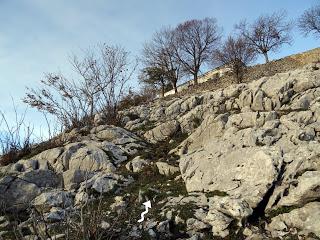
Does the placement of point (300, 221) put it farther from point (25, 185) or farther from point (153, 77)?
point (153, 77)

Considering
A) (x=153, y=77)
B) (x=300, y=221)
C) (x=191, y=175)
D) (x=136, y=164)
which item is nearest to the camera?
(x=300, y=221)

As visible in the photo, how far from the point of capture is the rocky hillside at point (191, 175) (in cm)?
773

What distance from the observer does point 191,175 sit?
10141 millimetres

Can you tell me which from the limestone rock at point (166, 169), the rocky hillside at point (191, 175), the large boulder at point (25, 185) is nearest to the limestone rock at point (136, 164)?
the rocky hillside at point (191, 175)

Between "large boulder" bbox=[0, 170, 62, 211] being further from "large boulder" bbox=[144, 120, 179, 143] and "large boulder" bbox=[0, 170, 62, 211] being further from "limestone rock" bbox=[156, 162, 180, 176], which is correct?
"large boulder" bbox=[144, 120, 179, 143]

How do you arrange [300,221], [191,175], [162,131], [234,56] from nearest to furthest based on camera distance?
[300,221], [191,175], [162,131], [234,56]

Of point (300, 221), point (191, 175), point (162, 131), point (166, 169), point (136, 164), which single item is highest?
point (162, 131)

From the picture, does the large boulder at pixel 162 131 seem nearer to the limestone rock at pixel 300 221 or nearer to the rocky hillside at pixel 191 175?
the rocky hillside at pixel 191 175

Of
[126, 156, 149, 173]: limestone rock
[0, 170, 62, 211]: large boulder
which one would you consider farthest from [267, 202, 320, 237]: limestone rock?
[0, 170, 62, 211]: large boulder

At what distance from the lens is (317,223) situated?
7.24 m

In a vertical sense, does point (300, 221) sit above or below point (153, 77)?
below

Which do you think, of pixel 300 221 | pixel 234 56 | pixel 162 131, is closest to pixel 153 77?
pixel 234 56

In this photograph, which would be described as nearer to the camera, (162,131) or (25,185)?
(25,185)

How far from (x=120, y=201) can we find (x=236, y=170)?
9.65 ft
